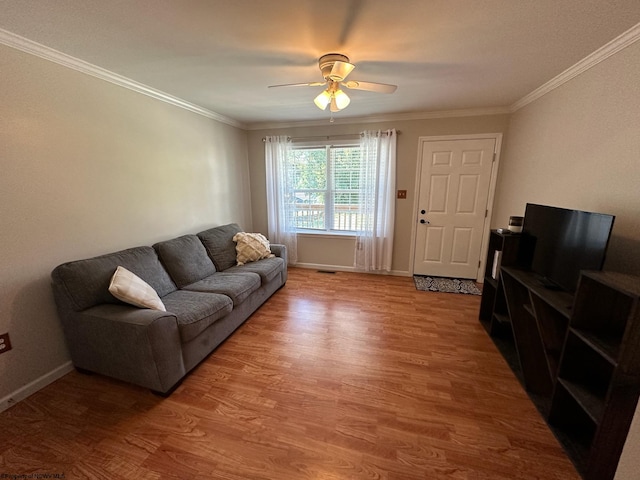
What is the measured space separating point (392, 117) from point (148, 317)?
3.62 meters

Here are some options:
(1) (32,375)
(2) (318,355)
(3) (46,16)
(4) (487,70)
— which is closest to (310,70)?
(4) (487,70)

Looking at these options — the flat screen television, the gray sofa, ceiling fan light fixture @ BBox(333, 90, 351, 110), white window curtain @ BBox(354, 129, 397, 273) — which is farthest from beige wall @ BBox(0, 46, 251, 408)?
the flat screen television

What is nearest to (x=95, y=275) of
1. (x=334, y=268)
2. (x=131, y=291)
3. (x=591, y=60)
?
(x=131, y=291)

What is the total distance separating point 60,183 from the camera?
1.91m

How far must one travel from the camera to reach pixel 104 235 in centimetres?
223

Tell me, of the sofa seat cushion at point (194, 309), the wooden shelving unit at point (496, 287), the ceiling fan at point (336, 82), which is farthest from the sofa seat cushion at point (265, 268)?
the wooden shelving unit at point (496, 287)

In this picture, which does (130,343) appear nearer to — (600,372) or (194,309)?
(194,309)

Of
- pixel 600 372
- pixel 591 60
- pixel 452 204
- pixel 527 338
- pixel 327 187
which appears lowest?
pixel 527 338

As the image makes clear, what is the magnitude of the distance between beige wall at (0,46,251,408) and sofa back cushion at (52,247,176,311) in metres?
0.18

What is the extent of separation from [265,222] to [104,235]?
8.11 feet

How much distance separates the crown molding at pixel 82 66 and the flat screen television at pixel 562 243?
3.68 metres

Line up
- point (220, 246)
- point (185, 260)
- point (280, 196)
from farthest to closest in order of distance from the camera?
point (280, 196)
point (220, 246)
point (185, 260)

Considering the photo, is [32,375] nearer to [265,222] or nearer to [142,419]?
[142,419]

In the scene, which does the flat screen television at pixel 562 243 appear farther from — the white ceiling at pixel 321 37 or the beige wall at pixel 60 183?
the beige wall at pixel 60 183
